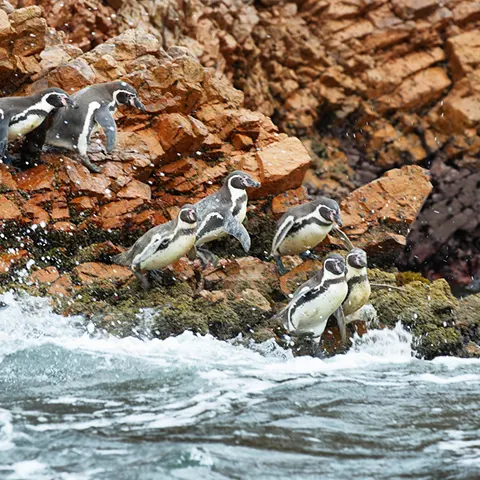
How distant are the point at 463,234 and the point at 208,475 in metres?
11.7

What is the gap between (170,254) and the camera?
912 cm

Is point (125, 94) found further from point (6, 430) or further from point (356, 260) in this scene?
point (6, 430)

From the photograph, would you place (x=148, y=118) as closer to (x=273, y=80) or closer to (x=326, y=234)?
(x=326, y=234)

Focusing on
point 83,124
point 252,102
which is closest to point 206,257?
point 83,124

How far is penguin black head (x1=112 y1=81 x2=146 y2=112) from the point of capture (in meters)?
10.5

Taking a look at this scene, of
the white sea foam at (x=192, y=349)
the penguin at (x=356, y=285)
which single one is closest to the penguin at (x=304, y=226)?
the penguin at (x=356, y=285)

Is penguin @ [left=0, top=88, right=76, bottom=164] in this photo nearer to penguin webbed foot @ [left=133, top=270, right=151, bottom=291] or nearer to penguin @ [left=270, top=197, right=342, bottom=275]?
penguin webbed foot @ [left=133, top=270, right=151, bottom=291]

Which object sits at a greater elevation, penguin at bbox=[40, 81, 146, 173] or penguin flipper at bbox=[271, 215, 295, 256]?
penguin at bbox=[40, 81, 146, 173]

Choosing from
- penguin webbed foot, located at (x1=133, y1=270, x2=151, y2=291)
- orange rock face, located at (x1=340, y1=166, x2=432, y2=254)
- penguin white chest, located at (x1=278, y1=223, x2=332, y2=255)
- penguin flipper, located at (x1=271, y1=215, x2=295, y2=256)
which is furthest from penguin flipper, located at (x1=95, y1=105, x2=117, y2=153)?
orange rock face, located at (x1=340, y1=166, x2=432, y2=254)

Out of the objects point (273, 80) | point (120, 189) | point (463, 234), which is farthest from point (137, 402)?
point (273, 80)

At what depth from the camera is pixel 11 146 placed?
1010 centimetres

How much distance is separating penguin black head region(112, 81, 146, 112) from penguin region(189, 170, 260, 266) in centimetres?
154

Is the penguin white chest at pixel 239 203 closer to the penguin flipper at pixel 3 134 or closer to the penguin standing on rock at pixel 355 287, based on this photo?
the penguin standing on rock at pixel 355 287

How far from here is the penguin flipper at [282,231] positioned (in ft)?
32.7
